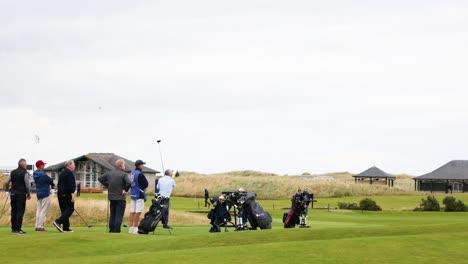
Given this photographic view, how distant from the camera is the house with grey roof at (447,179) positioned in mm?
126000

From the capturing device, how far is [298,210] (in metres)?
28.3

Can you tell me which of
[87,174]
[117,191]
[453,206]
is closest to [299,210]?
[117,191]

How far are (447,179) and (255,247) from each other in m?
111

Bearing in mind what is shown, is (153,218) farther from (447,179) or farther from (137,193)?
(447,179)

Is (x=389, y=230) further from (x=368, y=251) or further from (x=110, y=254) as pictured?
(x=110, y=254)

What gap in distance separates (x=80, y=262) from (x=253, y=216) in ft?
32.8

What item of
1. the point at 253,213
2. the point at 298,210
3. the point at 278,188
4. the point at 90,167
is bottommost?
the point at 253,213

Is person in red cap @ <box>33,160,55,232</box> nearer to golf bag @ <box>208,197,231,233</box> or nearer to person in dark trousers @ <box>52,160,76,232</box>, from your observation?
person in dark trousers @ <box>52,160,76,232</box>

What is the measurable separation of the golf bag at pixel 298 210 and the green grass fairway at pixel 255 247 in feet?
11.3

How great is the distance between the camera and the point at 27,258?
20.3 metres

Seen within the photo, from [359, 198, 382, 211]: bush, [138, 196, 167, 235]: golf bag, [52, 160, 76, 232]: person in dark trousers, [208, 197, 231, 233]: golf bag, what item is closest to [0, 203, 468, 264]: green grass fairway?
A: [52, 160, 76, 232]: person in dark trousers

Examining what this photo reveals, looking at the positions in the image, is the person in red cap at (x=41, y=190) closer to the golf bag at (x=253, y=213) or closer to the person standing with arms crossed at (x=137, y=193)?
the person standing with arms crossed at (x=137, y=193)

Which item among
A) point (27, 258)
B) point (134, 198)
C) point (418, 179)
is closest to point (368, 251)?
point (27, 258)

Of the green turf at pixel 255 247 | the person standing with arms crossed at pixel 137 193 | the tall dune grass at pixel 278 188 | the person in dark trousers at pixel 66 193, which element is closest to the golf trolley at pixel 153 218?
the person standing with arms crossed at pixel 137 193
